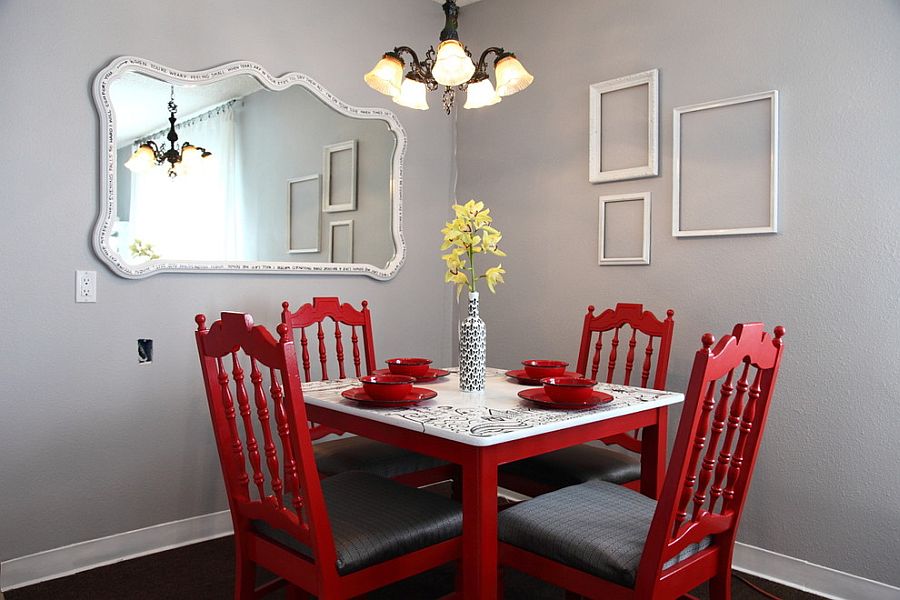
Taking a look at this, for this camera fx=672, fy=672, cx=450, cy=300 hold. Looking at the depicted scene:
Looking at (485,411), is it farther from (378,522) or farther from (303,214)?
(303,214)

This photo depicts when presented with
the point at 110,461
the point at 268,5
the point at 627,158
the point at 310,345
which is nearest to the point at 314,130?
the point at 268,5

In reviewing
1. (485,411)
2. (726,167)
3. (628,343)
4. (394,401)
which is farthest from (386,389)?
(726,167)

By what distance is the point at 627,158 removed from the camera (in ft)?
9.77

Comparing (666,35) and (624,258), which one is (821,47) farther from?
(624,258)

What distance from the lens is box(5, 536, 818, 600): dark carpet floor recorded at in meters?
2.33

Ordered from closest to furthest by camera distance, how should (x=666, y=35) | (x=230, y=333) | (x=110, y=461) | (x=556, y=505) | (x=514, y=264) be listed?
(x=230, y=333) → (x=556, y=505) → (x=110, y=461) → (x=666, y=35) → (x=514, y=264)

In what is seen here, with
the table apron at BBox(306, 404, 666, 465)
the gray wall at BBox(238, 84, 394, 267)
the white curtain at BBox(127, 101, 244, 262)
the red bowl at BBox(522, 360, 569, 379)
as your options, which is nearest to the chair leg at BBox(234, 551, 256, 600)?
the table apron at BBox(306, 404, 666, 465)

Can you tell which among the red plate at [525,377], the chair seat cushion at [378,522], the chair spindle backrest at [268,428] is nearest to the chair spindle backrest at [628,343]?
the red plate at [525,377]

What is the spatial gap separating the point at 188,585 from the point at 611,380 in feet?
5.87

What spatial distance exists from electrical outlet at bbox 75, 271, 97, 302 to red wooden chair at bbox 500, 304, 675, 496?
65.2 inches

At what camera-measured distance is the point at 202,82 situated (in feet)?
8.98

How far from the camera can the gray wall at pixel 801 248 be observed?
90.8 inches

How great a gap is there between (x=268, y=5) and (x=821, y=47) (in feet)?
7.36

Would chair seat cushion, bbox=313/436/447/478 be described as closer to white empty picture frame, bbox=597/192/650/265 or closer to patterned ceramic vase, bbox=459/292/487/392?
patterned ceramic vase, bbox=459/292/487/392
